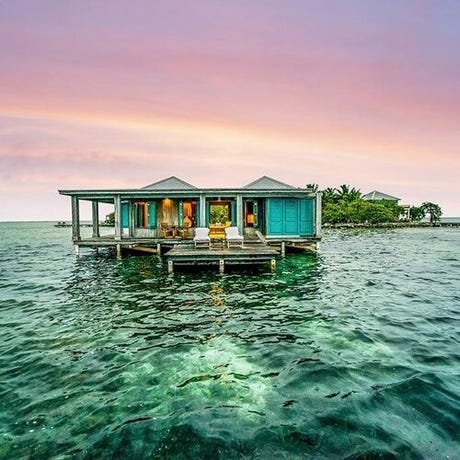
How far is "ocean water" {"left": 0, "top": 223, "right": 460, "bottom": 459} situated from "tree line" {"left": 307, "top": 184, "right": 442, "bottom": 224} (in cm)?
5661

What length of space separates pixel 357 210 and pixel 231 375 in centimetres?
6847

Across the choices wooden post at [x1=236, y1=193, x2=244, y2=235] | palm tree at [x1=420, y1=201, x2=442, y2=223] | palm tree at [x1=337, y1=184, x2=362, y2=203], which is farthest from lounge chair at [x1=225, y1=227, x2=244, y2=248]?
palm tree at [x1=420, y1=201, x2=442, y2=223]

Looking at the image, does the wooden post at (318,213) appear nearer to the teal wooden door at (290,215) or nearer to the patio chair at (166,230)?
the teal wooden door at (290,215)

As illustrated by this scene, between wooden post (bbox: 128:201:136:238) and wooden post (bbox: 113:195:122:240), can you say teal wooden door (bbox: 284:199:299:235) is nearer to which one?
wooden post (bbox: 113:195:122:240)

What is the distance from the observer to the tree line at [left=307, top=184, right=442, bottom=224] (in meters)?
68.5

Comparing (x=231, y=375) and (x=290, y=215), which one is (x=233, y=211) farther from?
(x=231, y=375)

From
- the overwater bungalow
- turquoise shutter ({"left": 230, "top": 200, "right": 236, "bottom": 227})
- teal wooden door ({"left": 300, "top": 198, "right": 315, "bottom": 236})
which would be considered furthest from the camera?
turquoise shutter ({"left": 230, "top": 200, "right": 236, "bottom": 227})

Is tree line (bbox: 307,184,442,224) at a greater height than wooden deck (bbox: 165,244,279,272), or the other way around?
tree line (bbox: 307,184,442,224)

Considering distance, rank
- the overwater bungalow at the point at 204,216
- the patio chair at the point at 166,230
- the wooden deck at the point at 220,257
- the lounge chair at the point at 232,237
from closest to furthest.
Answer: the wooden deck at the point at 220,257 → the lounge chair at the point at 232,237 → the overwater bungalow at the point at 204,216 → the patio chair at the point at 166,230

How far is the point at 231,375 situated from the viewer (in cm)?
567

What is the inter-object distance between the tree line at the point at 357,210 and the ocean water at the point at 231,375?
56.6m

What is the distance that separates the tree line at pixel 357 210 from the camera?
68500 millimetres

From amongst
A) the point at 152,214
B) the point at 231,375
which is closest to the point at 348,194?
the point at 152,214

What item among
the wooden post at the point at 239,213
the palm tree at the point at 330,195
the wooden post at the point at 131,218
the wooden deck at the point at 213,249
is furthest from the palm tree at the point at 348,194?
the wooden post at the point at 131,218
